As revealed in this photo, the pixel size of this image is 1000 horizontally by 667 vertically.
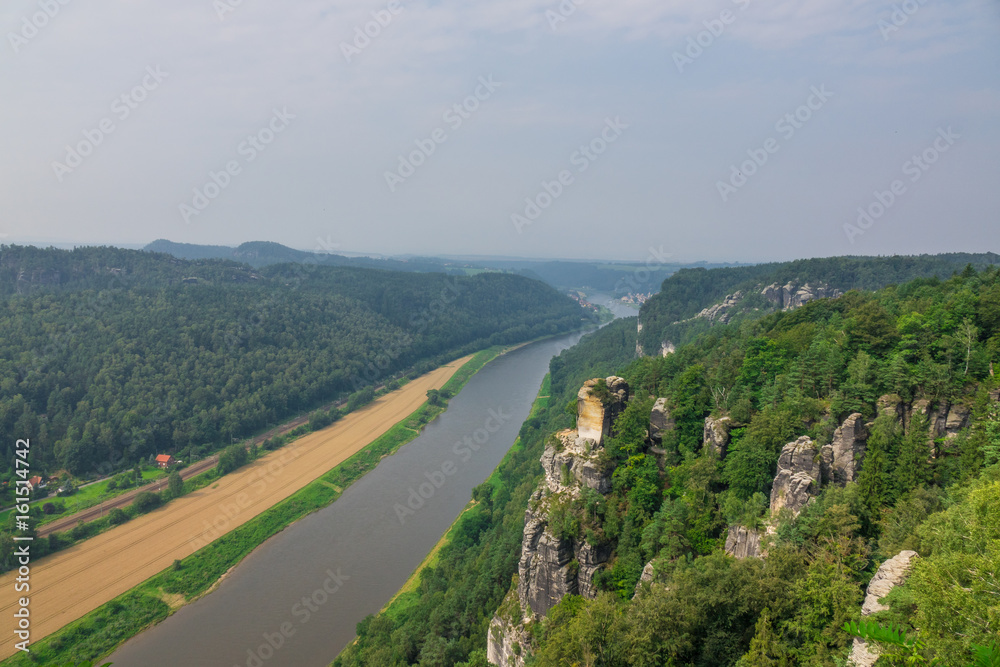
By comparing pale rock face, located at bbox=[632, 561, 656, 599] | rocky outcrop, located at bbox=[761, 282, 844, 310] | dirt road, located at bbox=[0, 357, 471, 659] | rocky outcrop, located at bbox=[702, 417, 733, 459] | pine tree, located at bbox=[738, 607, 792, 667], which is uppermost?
rocky outcrop, located at bbox=[761, 282, 844, 310]

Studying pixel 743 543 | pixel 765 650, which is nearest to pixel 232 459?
pixel 743 543

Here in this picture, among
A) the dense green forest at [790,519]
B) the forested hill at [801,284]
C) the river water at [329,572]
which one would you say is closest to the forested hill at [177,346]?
the river water at [329,572]

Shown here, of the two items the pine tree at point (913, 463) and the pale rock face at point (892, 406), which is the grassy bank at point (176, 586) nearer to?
the pine tree at point (913, 463)

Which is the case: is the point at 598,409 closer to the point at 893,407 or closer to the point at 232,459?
the point at 893,407

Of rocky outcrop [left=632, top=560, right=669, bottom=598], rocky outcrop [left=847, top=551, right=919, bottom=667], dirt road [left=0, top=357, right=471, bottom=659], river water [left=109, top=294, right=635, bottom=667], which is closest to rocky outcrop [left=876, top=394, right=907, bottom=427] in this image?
rocky outcrop [left=847, top=551, right=919, bottom=667]

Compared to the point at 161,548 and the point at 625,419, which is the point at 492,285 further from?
the point at 625,419

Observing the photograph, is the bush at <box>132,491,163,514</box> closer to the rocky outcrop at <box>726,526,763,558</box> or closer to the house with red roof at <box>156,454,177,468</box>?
the house with red roof at <box>156,454,177,468</box>
